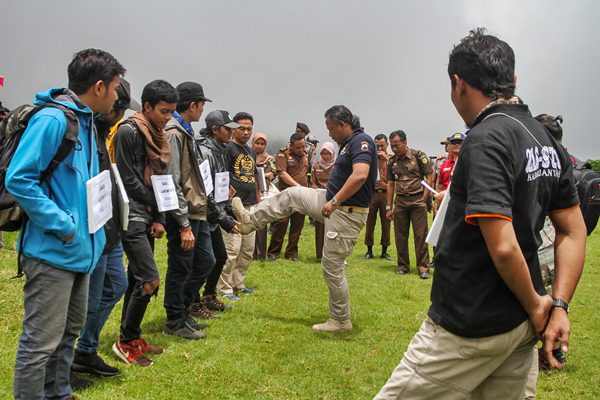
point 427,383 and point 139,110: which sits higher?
point 139,110

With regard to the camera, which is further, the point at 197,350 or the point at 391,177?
the point at 391,177

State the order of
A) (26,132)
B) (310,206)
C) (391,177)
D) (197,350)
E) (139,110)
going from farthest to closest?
(391,177), (310,206), (197,350), (139,110), (26,132)

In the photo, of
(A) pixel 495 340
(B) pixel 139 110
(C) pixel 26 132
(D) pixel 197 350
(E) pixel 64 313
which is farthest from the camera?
(D) pixel 197 350

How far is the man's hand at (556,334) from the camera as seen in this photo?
198 centimetres

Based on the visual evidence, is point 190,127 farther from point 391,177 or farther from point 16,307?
point 391,177

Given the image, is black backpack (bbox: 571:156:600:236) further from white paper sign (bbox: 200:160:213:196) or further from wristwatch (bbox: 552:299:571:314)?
white paper sign (bbox: 200:160:213:196)

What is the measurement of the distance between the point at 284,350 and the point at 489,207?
11.5 feet

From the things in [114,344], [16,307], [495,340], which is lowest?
[16,307]

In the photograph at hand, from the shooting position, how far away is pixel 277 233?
10469 mm

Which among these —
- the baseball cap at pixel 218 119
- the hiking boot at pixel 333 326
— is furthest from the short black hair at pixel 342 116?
the hiking boot at pixel 333 326

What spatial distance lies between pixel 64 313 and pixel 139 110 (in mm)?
2059

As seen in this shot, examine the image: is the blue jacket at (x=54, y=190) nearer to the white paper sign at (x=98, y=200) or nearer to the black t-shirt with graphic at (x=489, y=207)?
the white paper sign at (x=98, y=200)

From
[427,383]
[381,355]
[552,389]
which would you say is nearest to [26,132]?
[427,383]

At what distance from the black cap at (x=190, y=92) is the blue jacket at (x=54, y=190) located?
2.23 metres
